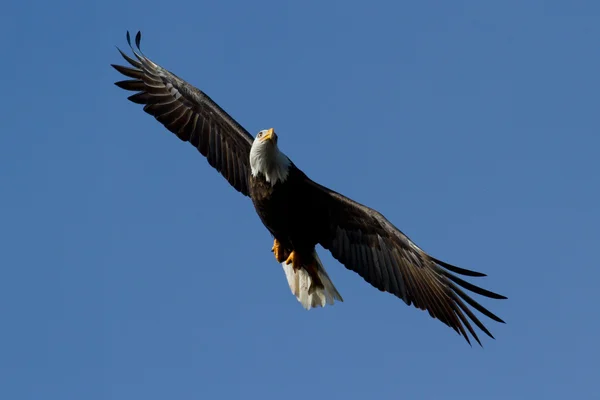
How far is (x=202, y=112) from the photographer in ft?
43.6

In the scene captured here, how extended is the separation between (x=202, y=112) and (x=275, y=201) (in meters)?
1.67

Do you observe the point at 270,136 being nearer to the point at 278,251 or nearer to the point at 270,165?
the point at 270,165

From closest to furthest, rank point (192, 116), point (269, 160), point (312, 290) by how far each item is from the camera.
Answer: point (269, 160), point (312, 290), point (192, 116)

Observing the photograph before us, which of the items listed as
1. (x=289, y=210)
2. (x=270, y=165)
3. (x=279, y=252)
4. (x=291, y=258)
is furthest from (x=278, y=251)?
(x=270, y=165)

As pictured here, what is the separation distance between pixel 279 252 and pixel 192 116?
1720 millimetres

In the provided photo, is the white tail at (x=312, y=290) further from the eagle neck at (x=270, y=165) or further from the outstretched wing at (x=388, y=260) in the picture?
the eagle neck at (x=270, y=165)

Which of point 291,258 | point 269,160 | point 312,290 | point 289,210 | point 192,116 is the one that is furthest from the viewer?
point 192,116

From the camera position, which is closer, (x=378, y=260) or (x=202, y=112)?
(x=378, y=260)

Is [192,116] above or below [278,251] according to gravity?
above

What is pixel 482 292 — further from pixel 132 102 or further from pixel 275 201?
pixel 132 102

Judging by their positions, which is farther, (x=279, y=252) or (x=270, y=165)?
(x=279, y=252)

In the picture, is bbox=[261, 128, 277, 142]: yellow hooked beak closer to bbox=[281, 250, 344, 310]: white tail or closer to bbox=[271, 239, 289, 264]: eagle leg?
bbox=[271, 239, 289, 264]: eagle leg

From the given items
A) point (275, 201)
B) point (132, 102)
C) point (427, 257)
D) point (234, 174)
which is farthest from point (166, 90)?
point (427, 257)

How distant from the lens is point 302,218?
12383mm
